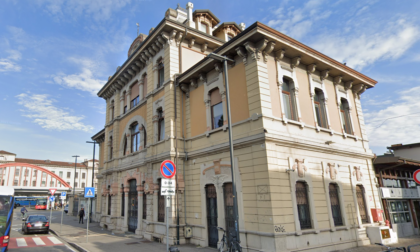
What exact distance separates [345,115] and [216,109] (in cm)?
844

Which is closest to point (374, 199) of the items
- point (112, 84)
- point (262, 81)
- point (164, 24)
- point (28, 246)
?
point (262, 81)

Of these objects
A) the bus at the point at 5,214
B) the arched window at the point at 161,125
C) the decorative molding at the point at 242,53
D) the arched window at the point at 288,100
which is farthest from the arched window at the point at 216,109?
the bus at the point at 5,214

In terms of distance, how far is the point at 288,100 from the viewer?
13125 mm

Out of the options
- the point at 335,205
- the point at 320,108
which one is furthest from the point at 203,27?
the point at 335,205

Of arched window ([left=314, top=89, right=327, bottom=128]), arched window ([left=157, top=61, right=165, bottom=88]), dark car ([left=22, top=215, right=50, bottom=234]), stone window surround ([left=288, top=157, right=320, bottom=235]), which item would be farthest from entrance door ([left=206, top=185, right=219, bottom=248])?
dark car ([left=22, top=215, right=50, bottom=234])

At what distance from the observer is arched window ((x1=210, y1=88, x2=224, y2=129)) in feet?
45.4

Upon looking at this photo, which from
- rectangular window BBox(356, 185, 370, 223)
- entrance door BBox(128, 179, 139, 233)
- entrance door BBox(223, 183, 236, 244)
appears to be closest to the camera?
entrance door BBox(223, 183, 236, 244)

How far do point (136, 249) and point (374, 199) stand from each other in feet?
44.6

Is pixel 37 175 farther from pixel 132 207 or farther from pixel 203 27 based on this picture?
pixel 203 27

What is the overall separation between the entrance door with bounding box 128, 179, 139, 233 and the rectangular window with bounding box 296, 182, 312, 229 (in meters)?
11.7

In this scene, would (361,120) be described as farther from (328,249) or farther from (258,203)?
(258,203)

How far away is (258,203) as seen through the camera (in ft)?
35.2

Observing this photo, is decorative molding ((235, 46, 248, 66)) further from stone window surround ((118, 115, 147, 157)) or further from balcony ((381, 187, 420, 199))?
balcony ((381, 187, 420, 199))

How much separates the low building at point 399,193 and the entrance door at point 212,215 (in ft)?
34.4
